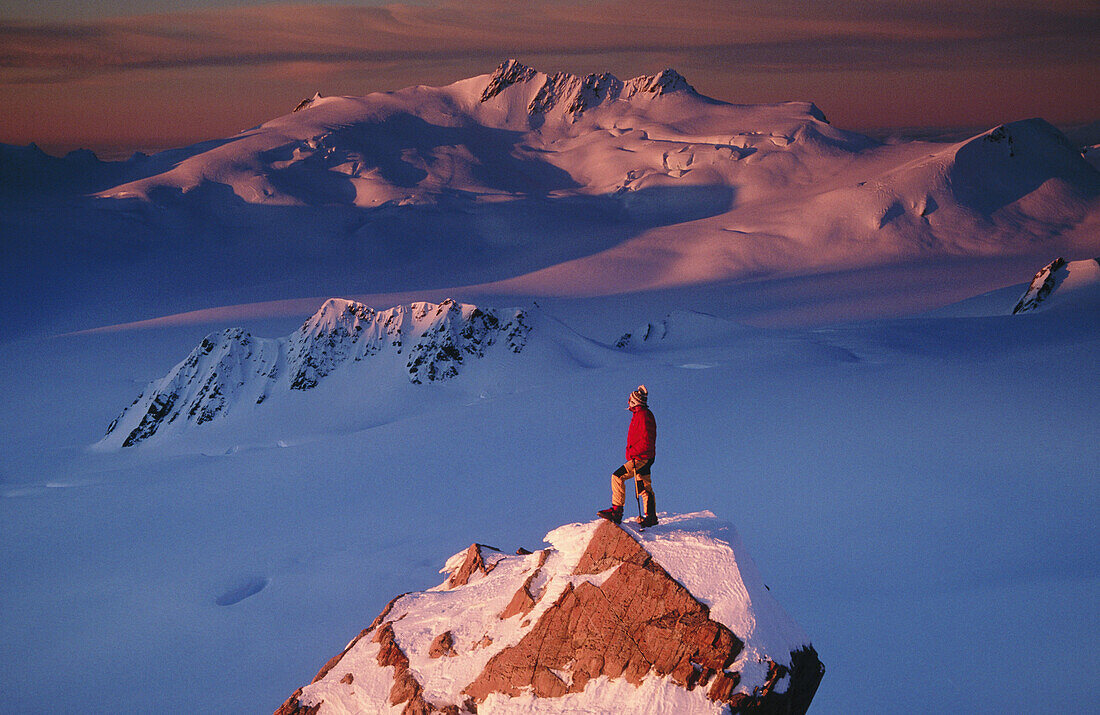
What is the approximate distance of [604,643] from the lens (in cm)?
695

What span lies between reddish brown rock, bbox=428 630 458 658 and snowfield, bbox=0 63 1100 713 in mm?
1260

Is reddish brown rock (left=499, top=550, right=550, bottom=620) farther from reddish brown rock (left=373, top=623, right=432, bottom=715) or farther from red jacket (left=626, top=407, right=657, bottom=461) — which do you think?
red jacket (left=626, top=407, right=657, bottom=461)

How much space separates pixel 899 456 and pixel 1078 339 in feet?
40.4

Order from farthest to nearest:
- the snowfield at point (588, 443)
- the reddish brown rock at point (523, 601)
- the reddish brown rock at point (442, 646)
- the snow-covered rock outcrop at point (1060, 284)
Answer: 1. the snow-covered rock outcrop at point (1060, 284)
2. the snowfield at point (588, 443)
3. the reddish brown rock at point (442, 646)
4. the reddish brown rock at point (523, 601)

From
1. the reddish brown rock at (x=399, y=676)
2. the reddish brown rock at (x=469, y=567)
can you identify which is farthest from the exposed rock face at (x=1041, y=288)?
the reddish brown rock at (x=399, y=676)

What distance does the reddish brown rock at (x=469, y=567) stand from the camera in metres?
9.49

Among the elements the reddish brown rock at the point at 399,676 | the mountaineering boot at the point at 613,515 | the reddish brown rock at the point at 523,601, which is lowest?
the reddish brown rock at the point at 399,676

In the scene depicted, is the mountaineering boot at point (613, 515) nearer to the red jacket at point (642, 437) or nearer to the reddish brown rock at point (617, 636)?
the reddish brown rock at point (617, 636)

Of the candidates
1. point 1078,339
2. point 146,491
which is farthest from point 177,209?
point 1078,339

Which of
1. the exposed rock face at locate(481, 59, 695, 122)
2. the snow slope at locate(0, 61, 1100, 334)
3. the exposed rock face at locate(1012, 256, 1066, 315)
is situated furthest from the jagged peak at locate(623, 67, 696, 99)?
the exposed rock face at locate(1012, 256, 1066, 315)

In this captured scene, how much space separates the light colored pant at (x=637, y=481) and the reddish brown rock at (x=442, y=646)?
214 cm

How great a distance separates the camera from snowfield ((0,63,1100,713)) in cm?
1027

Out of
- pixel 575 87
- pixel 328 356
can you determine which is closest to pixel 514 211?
pixel 575 87

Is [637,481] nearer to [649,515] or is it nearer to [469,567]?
[649,515]
